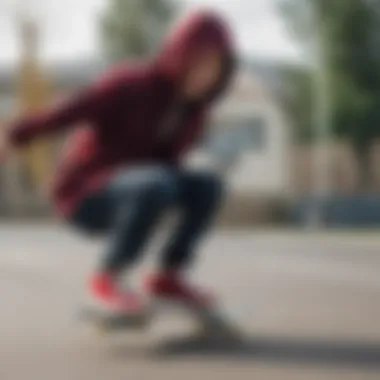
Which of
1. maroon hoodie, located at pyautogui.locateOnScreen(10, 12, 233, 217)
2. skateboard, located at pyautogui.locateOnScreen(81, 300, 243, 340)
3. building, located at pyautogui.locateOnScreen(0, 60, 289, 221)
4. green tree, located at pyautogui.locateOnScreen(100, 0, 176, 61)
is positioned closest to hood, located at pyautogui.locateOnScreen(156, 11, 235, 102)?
maroon hoodie, located at pyautogui.locateOnScreen(10, 12, 233, 217)

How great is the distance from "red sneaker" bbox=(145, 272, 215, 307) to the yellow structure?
78 centimetres

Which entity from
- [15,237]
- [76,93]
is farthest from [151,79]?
[15,237]

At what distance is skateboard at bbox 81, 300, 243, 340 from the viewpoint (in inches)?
123

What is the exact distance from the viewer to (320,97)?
25.0 ft

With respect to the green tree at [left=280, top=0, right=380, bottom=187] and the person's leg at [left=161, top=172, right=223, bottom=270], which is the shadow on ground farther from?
the green tree at [left=280, top=0, right=380, bottom=187]

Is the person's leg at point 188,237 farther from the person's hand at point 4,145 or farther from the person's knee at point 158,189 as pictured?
the person's hand at point 4,145

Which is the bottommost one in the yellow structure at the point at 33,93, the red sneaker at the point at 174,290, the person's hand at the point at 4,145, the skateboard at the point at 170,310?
the skateboard at the point at 170,310

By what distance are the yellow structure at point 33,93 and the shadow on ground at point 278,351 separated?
996 mm

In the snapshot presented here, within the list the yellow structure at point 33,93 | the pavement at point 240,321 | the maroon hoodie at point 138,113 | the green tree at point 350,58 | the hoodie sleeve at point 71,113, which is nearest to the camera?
the pavement at point 240,321

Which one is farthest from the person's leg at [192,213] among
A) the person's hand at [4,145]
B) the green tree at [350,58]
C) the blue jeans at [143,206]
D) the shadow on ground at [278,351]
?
the green tree at [350,58]

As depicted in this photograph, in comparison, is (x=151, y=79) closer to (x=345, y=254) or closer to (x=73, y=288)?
(x=73, y=288)

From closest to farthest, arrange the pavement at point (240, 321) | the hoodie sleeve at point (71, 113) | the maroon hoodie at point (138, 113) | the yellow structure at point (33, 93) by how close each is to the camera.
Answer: the pavement at point (240, 321)
the hoodie sleeve at point (71, 113)
the maroon hoodie at point (138, 113)
the yellow structure at point (33, 93)

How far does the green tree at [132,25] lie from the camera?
4.96 m

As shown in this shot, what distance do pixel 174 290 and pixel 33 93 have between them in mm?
2486
